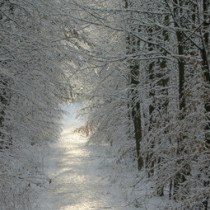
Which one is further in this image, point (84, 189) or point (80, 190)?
point (84, 189)

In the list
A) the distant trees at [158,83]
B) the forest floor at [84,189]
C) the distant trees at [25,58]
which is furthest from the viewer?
the forest floor at [84,189]

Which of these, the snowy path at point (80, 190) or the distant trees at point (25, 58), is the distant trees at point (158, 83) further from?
the snowy path at point (80, 190)

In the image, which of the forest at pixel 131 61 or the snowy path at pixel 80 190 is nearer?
the forest at pixel 131 61

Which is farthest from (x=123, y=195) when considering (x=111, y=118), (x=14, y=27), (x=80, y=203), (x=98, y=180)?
(x=14, y=27)

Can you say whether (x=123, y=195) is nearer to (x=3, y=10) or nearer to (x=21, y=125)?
(x=21, y=125)

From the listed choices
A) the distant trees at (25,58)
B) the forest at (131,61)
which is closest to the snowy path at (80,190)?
the forest at (131,61)

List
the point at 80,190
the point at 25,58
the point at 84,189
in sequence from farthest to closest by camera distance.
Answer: the point at 84,189 < the point at 80,190 < the point at 25,58

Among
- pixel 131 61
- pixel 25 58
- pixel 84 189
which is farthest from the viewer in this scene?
pixel 84 189

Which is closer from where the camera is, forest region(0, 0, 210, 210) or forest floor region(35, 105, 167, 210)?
forest region(0, 0, 210, 210)

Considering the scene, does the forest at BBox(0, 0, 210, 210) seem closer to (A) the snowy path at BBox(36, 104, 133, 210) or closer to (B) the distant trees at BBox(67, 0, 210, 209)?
(B) the distant trees at BBox(67, 0, 210, 209)

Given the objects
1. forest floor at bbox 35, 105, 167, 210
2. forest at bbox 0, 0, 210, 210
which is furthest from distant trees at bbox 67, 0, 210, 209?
forest floor at bbox 35, 105, 167, 210

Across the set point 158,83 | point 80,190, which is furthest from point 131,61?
point 80,190

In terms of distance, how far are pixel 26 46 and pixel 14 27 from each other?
41.5 inches

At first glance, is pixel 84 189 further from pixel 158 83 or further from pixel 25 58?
pixel 25 58
